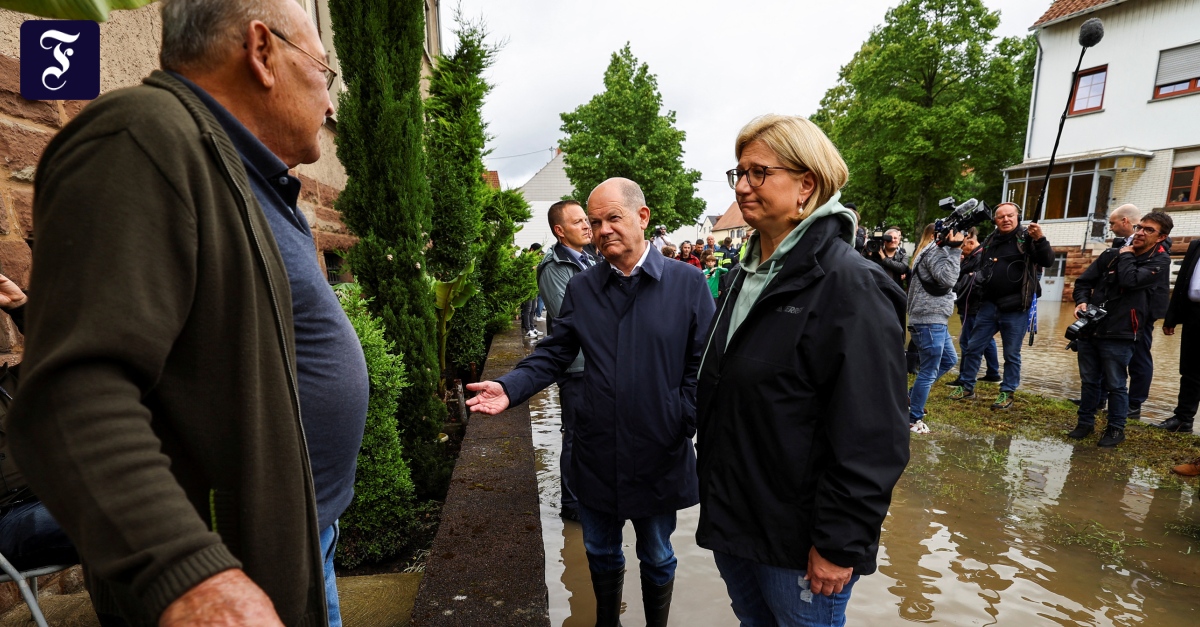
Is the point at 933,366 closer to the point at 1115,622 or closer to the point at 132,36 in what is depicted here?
the point at 1115,622

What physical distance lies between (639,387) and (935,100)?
2425 centimetres

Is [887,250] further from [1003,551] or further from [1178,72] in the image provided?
[1178,72]

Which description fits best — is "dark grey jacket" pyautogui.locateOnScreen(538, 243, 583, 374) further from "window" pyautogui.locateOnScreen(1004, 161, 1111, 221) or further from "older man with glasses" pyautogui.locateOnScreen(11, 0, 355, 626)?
"window" pyautogui.locateOnScreen(1004, 161, 1111, 221)

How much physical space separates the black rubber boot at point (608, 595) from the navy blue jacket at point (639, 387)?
0.40 m

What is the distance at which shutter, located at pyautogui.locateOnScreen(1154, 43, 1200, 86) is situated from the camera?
1778cm

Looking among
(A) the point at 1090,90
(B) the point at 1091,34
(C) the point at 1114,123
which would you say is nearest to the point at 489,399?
(B) the point at 1091,34

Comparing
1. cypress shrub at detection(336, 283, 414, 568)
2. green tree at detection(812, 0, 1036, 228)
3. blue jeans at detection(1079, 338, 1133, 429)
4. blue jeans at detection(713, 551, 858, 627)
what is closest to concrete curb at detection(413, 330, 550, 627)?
Answer: cypress shrub at detection(336, 283, 414, 568)

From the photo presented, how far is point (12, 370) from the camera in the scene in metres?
1.84

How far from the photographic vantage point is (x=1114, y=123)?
1969 cm

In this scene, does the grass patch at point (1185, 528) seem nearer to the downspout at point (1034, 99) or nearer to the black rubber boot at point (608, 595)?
the black rubber boot at point (608, 595)

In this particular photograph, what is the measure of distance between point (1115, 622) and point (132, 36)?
5.61 m

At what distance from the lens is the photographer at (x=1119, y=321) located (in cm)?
511

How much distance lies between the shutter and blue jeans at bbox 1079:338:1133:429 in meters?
20.3

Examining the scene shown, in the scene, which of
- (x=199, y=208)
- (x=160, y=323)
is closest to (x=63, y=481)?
(x=160, y=323)
